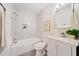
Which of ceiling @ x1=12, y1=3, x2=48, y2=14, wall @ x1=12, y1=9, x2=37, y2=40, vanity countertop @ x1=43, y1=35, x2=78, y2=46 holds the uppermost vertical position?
ceiling @ x1=12, y1=3, x2=48, y2=14

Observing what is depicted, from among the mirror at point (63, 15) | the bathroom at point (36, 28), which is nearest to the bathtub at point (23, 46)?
the bathroom at point (36, 28)

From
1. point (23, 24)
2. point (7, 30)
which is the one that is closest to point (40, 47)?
point (23, 24)

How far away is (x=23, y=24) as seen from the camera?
1237 millimetres

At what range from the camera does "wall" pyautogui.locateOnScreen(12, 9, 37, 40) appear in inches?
47.2

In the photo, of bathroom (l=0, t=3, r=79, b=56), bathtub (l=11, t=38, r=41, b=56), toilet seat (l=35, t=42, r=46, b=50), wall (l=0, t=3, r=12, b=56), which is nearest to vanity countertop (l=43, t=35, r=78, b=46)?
bathroom (l=0, t=3, r=79, b=56)

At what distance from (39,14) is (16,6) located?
0.34 m

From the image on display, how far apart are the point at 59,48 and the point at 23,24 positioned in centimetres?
64

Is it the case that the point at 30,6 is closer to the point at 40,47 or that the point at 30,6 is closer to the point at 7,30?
the point at 7,30

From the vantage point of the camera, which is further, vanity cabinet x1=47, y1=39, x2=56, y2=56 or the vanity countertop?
vanity cabinet x1=47, y1=39, x2=56, y2=56

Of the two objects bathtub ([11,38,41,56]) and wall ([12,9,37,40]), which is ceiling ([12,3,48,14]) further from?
bathtub ([11,38,41,56])

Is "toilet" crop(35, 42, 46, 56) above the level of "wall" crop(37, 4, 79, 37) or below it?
A: below

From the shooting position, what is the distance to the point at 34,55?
1206 mm

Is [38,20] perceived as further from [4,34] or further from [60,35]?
[4,34]

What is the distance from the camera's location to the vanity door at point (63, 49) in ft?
3.95
